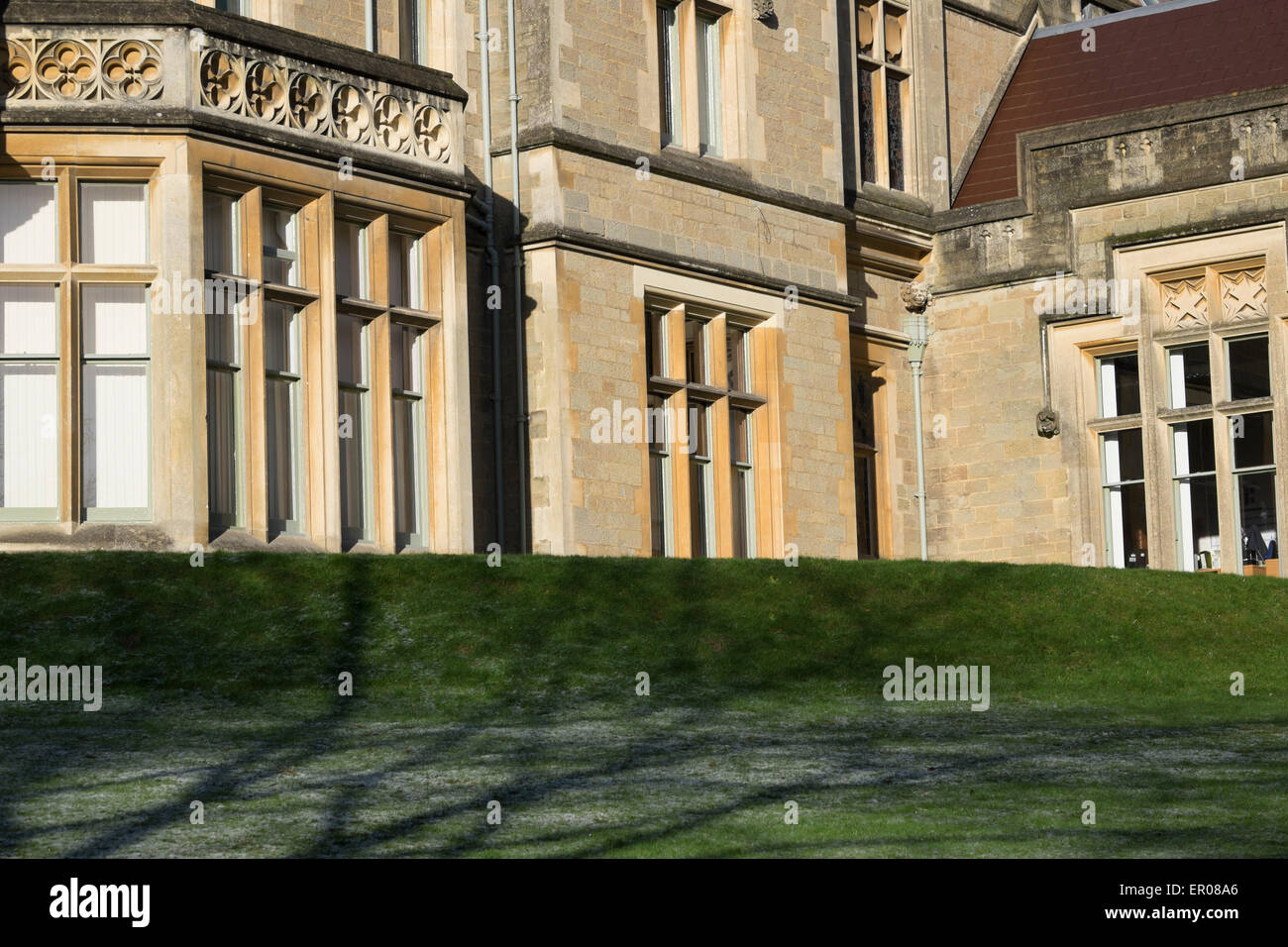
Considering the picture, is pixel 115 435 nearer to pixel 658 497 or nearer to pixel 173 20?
pixel 173 20

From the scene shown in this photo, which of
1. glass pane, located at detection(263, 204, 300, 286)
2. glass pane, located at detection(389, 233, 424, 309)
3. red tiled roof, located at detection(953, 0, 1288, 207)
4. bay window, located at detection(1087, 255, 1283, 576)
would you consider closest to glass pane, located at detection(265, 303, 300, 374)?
glass pane, located at detection(263, 204, 300, 286)

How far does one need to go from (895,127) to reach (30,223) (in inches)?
540

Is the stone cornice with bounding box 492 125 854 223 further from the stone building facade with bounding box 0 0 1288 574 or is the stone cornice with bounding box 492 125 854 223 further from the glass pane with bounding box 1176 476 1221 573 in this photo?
the glass pane with bounding box 1176 476 1221 573

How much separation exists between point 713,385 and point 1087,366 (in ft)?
18.0

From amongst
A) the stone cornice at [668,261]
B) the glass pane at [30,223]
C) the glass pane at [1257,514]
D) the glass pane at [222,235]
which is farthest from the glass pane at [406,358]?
the glass pane at [1257,514]

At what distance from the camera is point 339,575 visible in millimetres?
15734

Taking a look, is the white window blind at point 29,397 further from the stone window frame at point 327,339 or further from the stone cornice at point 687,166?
the stone cornice at point 687,166

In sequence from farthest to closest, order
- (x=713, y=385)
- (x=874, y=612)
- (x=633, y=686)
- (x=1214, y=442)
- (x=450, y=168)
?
(x=1214, y=442) → (x=713, y=385) → (x=450, y=168) → (x=874, y=612) → (x=633, y=686)

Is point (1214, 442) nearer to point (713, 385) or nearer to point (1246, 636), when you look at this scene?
point (713, 385)

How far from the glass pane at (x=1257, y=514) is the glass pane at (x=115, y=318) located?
13.1 metres

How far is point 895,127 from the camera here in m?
27.7

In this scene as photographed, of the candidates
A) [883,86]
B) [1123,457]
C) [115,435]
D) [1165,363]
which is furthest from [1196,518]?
[115,435]

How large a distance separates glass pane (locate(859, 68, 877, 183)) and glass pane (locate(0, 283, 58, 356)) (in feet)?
41.2
